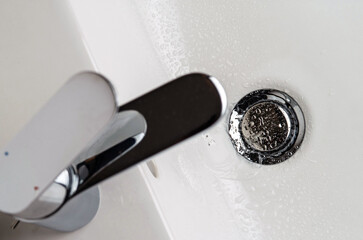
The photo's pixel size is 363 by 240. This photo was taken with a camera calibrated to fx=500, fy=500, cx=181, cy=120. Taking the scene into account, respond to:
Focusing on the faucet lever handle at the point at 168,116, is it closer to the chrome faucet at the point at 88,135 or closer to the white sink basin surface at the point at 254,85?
the chrome faucet at the point at 88,135

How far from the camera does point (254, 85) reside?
2.17 ft

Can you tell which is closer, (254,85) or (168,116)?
(168,116)

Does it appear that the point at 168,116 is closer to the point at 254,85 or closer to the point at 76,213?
the point at 76,213

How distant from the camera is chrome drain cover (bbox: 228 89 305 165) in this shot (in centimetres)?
64

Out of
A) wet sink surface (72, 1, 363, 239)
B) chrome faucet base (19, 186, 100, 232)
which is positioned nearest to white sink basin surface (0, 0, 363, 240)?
wet sink surface (72, 1, 363, 239)

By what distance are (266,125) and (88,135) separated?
0.39 meters

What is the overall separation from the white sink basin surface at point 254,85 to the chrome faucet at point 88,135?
165 millimetres

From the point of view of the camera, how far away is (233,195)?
2.05 ft

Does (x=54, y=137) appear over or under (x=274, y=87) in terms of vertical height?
over

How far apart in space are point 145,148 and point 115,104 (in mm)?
49

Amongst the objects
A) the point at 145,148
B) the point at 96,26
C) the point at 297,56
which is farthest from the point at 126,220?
the point at 297,56

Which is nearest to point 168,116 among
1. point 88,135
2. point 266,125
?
point 88,135

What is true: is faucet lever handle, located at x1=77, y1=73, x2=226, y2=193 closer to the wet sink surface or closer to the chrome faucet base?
the chrome faucet base

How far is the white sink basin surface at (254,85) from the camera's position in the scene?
57cm
